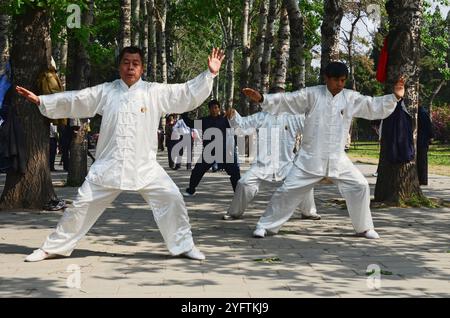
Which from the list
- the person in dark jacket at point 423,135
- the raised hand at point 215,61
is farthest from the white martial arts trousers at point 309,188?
the person in dark jacket at point 423,135

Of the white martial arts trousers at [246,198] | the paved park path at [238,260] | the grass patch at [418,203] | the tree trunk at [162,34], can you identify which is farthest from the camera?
the tree trunk at [162,34]

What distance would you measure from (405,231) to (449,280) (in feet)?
9.81

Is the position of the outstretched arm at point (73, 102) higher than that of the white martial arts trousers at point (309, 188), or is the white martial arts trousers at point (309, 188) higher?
the outstretched arm at point (73, 102)

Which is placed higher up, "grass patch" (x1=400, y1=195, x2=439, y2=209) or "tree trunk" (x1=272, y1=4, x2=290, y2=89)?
"tree trunk" (x1=272, y1=4, x2=290, y2=89)

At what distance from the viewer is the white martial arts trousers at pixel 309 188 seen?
8.58 meters

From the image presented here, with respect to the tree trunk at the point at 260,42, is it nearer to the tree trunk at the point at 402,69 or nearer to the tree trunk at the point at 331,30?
the tree trunk at the point at 331,30

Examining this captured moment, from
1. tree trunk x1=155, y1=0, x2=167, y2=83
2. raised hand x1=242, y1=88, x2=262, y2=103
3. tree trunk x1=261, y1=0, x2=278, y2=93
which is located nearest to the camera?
raised hand x1=242, y1=88, x2=262, y2=103

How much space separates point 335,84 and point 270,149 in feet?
8.11

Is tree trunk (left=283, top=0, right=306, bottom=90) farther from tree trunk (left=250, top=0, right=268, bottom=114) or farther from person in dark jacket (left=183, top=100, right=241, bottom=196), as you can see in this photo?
tree trunk (left=250, top=0, right=268, bottom=114)

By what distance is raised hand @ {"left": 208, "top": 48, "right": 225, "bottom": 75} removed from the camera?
23.1 feet

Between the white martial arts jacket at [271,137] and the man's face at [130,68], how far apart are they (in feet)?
11.5

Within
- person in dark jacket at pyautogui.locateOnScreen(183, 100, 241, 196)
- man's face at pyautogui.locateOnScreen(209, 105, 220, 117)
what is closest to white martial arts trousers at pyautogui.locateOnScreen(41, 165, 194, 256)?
person in dark jacket at pyautogui.locateOnScreen(183, 100, 241, 196)

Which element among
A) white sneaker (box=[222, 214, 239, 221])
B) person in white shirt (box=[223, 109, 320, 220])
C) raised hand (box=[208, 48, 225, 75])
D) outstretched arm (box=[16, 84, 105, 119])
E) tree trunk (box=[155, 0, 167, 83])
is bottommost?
white sneaker (box=[222, 214, 239, 221])

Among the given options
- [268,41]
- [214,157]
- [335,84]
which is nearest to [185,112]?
[335,84]
